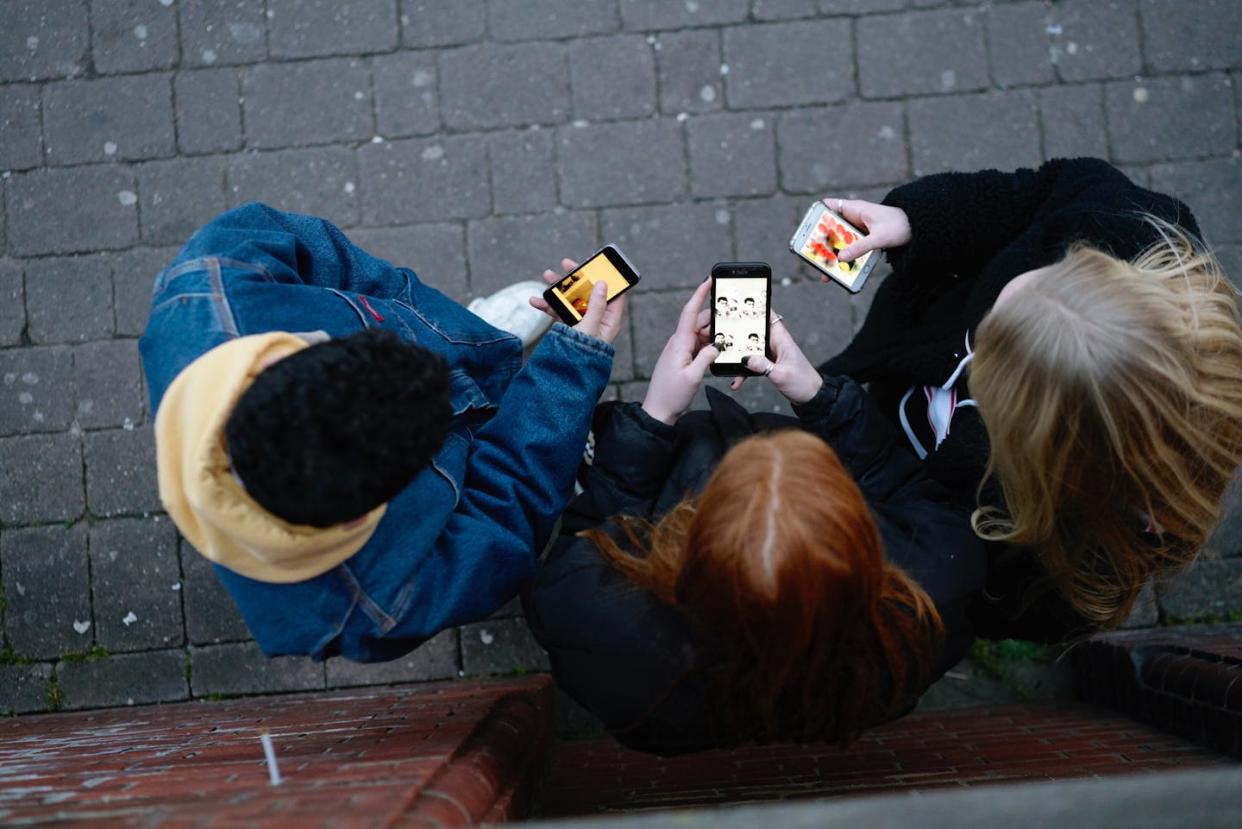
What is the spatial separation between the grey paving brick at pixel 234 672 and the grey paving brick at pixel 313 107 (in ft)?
5.83

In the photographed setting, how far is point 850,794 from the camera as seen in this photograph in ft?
7.83

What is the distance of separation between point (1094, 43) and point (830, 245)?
1.57 meters

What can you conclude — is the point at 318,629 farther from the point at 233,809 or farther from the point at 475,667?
the point at 475,667

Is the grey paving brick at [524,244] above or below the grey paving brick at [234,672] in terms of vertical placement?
above

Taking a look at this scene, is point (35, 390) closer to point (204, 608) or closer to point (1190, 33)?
point (204, 608)

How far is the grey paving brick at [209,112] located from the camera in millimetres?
3521

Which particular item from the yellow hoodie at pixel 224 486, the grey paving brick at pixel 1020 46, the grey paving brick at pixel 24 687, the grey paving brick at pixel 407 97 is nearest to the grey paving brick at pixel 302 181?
the grey paving brick at pixel 407 97

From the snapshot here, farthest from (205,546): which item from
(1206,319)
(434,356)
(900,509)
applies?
(1206,319)

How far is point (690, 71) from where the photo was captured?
350 centimetres

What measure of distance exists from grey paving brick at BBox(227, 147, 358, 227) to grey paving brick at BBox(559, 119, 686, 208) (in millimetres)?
763

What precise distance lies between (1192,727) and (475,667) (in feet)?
7.08

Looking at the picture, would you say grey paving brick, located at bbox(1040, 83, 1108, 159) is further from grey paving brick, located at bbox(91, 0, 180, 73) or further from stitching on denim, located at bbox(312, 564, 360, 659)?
grey paving brick, located at bbox(91, 0, 180, 73)

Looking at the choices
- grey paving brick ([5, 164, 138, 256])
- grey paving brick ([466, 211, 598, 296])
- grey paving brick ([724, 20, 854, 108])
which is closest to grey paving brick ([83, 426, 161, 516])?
grey paving brick ([5, 164, 138, 256])

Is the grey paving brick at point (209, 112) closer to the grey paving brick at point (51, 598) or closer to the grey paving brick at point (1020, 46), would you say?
the grey paving brick at point (51, 598)
